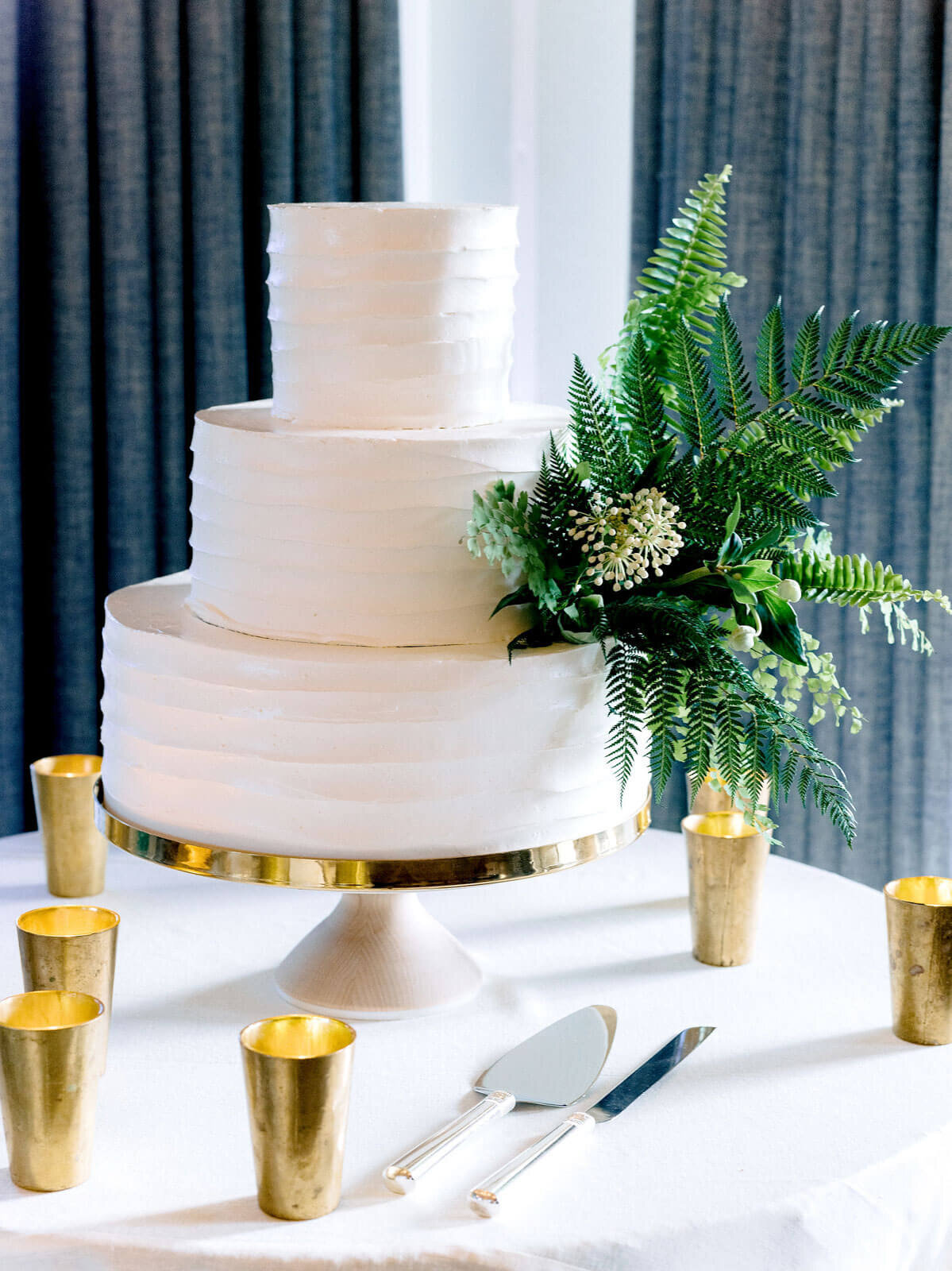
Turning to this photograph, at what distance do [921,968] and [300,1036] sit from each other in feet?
1.65

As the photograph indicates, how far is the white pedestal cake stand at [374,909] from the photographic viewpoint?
43.8 inches

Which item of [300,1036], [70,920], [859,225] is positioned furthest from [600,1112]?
[859,225]

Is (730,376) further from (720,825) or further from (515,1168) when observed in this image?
(515,1168)

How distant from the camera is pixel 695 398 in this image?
120 centimetres

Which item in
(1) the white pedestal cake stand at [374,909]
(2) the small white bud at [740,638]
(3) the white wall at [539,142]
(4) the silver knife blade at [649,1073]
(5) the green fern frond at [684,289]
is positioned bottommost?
(4) the silver knife blade at [649,1073]

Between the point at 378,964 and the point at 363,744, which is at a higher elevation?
the point at 363,744

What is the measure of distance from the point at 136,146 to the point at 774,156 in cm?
96

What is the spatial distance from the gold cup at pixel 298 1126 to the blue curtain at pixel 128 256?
135 centimetres

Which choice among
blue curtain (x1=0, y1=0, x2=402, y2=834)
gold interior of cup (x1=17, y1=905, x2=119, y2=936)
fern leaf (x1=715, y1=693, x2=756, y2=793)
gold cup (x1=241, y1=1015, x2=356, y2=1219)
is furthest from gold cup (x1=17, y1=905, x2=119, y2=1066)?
blue curtain (x1=0, y1=0, x2=402, y2=834)

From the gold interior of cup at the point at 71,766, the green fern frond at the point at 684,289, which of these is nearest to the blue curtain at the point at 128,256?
the gold interior of cup at the point at 71,766

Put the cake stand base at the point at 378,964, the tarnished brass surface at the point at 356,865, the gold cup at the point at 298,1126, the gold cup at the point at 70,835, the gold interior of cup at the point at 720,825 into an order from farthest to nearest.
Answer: the gold cup at the point at 70,835, the gold interior of cup at the point at 720,825, the cake stand base at the point at 378,964, the tarnished brass surface at the point at 356,865, the gold cup at the point at 298,1126

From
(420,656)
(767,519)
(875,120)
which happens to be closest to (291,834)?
(420,656)

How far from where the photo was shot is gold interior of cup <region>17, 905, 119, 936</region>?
1.17m

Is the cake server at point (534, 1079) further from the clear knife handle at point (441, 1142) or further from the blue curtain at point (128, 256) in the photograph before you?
the blue curtain at point (128, 256)
